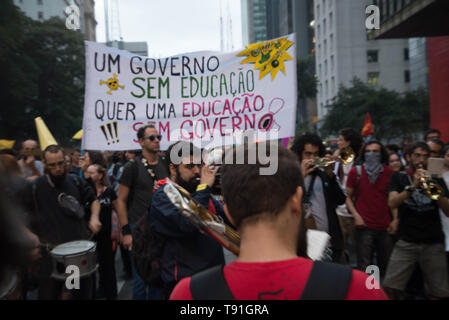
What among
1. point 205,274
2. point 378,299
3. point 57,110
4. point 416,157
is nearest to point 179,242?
point 205,274

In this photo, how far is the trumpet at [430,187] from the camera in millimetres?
3891

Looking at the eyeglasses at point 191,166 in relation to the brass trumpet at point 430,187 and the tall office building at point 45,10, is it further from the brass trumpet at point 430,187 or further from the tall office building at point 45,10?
the tall office building at point 45,10

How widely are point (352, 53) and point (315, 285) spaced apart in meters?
51.7

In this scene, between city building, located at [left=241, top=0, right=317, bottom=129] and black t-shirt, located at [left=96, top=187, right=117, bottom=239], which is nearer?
black t-shirt, located at [left=96, top=187, right=117, bottom=239]

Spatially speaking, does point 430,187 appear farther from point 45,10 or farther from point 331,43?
point 45,10

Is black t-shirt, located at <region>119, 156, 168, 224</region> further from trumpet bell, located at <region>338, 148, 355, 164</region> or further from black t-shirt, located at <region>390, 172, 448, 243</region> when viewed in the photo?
black t-shirt, located at <region>390, 172, 448, 243</region>

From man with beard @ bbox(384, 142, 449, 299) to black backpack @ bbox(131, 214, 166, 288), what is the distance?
256 cm

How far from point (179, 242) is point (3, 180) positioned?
193 cm

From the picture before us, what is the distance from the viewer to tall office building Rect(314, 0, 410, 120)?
46.9m

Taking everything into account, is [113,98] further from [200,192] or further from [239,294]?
[239,294]

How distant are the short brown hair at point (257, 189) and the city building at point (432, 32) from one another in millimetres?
10578

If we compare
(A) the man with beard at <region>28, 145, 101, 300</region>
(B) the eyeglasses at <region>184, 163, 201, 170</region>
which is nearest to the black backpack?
(B) the eyeglasses at <region>184, 163, 201, 170</region>

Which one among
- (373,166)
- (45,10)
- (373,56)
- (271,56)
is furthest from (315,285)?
(45,10)

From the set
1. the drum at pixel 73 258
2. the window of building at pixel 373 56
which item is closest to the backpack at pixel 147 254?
the drum at pixel 73 258
